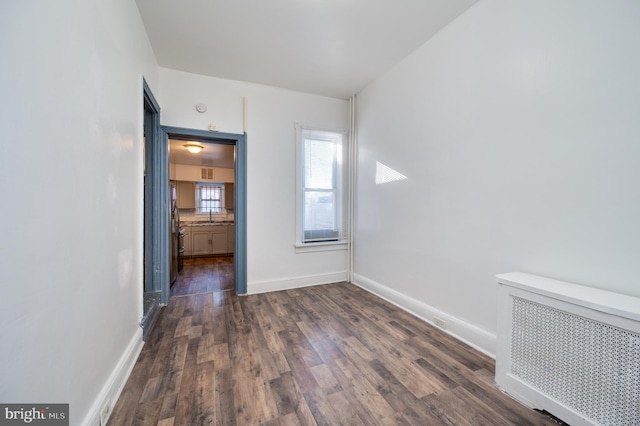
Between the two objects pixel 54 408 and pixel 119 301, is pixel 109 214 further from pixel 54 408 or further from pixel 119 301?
pixel 54 408

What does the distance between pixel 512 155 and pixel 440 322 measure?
5.35 feet

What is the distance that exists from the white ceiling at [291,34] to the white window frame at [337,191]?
78 centimetres

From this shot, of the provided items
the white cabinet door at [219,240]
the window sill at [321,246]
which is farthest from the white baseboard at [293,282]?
the white cabinet door at [219,240]

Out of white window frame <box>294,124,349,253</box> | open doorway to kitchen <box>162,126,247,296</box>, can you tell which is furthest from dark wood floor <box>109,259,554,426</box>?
white window frame <box>294,124,349,253</box>

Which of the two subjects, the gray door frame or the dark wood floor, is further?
the gray door frame

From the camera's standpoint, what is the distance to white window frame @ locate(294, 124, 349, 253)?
3744mm

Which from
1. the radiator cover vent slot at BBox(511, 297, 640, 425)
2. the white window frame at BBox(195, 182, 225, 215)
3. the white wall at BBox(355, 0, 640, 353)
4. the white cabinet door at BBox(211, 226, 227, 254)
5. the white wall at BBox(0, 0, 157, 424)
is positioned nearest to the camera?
the white wall at BBox(0, 0, 157, 424)

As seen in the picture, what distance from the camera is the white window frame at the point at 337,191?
374 centimetres

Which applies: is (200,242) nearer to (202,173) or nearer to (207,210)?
(207,210)

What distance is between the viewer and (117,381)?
5.17 feet

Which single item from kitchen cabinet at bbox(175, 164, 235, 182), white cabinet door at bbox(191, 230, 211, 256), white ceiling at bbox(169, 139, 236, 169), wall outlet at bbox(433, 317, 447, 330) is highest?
white ceiling at bbox(169, 139, 236, 169)

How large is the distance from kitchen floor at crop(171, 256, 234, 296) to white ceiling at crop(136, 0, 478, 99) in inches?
118

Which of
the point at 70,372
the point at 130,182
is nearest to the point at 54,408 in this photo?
the point at 70,372

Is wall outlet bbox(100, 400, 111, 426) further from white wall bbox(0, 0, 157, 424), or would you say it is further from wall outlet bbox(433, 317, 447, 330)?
wall outlet bbox(433, 317, 447, 330)
